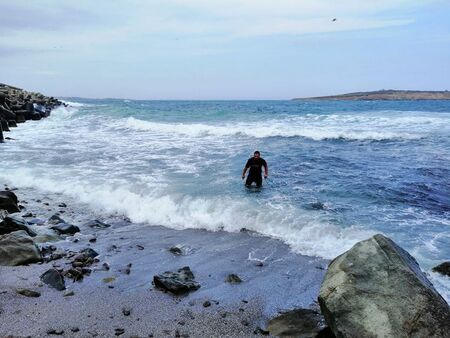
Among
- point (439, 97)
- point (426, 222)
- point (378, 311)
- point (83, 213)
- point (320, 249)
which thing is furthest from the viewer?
point (439, 97)

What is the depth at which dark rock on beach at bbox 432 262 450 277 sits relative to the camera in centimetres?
637

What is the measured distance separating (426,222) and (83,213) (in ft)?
24.3

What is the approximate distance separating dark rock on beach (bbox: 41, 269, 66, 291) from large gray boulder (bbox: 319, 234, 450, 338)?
11.5 ft

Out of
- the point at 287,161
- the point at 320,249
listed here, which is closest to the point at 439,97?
the point at 287,161

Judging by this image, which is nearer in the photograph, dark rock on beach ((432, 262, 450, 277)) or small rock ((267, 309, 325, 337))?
small rock ((267, 309, 325, 337))

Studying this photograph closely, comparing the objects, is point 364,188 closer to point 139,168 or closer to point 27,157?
point 139,168

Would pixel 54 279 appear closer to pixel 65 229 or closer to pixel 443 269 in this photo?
pixel 65 229

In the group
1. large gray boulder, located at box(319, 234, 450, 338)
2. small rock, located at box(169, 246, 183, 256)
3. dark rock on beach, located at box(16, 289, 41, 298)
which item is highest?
large gray boulder, located at box(319, 234, 450, 338)

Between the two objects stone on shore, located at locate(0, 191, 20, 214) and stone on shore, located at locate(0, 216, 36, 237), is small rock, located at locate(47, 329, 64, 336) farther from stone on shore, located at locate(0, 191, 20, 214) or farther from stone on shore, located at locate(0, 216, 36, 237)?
→ stone on shore, located at locate(0, 191, 20, 214)

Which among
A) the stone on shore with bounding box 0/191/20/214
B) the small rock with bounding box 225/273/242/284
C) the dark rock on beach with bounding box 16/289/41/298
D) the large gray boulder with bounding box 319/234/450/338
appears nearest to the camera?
the large gray boulder with bounding box 319/234/450/338

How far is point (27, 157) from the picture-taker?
16438 millimetres

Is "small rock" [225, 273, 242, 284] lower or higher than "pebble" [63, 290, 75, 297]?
lower

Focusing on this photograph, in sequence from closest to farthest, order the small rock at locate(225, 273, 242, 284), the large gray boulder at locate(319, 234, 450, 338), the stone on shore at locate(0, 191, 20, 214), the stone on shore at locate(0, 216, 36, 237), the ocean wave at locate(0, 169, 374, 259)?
1. the large gray boulder at locate(319, 234, 450, 338)
2. the small rock at locate(225, 273, 242, 284)
3. the stone on shore at locate(0, 216, 36, 237)
4. the ocean wave at locate(0, 169, 374, 259)
5. the stone on shore at locate(0, 191, 20, 214)

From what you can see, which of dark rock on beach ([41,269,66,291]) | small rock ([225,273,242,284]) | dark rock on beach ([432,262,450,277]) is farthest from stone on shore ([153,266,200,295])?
dark rock on beach ([432,262,450,277])
